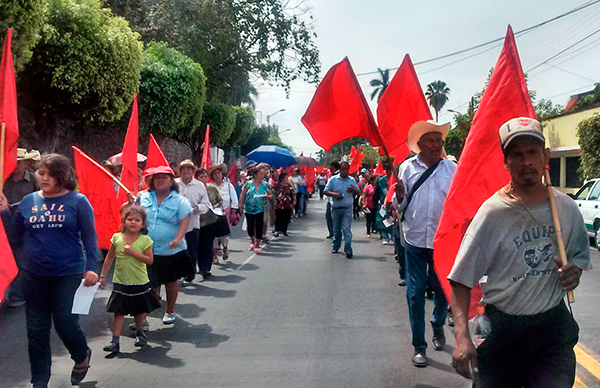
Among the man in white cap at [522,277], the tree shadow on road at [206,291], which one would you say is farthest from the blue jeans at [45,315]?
the tree shadow on road at [206,291]

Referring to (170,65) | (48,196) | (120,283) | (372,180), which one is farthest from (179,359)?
(170,65)

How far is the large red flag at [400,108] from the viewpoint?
613cm

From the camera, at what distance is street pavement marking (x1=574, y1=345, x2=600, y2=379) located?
506 cm

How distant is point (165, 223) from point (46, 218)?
2058mm

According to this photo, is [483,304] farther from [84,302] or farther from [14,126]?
[14,126]

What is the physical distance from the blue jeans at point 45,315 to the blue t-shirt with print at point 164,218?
74.3 inches

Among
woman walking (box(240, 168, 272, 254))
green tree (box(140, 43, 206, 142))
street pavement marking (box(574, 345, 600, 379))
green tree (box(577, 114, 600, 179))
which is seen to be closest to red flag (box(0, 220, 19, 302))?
street pavement marking (box(574, 345, 600, 379))

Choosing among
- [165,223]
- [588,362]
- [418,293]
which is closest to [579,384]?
[588,362]

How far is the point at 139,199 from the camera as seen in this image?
6969 mm

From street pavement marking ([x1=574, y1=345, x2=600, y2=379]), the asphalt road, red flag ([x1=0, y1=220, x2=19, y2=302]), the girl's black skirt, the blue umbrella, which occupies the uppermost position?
the blue umbrella

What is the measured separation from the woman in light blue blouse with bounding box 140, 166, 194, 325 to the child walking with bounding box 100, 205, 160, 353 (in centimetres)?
52

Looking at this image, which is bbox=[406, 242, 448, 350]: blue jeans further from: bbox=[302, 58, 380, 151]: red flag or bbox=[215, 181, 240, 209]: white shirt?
bbox=[215, 181, 240, 209]: white shirt

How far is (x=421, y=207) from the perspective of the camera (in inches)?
217

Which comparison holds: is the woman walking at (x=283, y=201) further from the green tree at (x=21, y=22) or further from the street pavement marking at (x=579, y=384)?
the street pavement marking at (x=579, y=384)
